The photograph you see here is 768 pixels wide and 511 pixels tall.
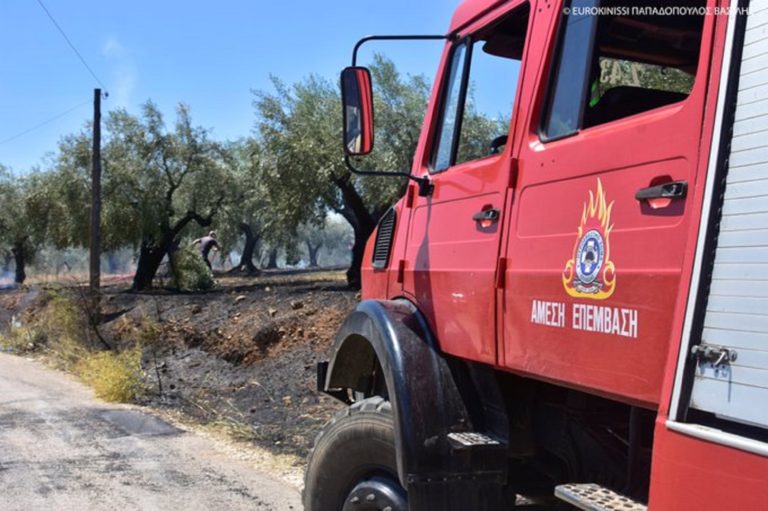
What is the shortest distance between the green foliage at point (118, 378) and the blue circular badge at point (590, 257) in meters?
8.27

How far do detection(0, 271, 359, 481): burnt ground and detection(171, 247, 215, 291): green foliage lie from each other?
17.9ft

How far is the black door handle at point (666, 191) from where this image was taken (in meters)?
1.89

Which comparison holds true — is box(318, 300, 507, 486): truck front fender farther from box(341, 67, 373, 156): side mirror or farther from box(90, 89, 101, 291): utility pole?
box(90, 89, 101, 291): utility pole

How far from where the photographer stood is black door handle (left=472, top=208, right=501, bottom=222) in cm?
274

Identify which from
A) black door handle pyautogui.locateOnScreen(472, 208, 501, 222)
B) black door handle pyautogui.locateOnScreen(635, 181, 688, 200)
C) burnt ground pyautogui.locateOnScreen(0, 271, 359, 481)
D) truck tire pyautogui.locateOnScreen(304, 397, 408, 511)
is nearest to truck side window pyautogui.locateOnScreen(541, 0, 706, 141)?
black door handle pyautogui.locateOnScreen(472, 208, 501, 222)

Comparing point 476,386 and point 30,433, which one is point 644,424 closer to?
point 476,386

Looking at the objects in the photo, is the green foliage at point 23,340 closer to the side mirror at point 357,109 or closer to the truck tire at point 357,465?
the truck tire at point 357,465

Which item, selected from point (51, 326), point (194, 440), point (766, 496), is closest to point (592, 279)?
point (766, 496)

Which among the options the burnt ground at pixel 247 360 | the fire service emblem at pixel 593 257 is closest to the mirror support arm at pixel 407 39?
the fire service emblem at pixel 593 257

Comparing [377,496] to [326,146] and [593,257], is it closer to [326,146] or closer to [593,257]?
[593,257]

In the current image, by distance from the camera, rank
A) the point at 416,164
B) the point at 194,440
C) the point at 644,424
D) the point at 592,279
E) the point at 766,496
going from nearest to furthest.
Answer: the point at 766,496
the point at 592,279
the point at 644,424
the point at 416,164
the point at 194,440

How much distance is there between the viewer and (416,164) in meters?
3.64

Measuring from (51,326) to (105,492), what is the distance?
30.8 feet

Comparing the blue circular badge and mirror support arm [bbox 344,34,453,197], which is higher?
mirror support arm [bbox 344,34,453,197]
